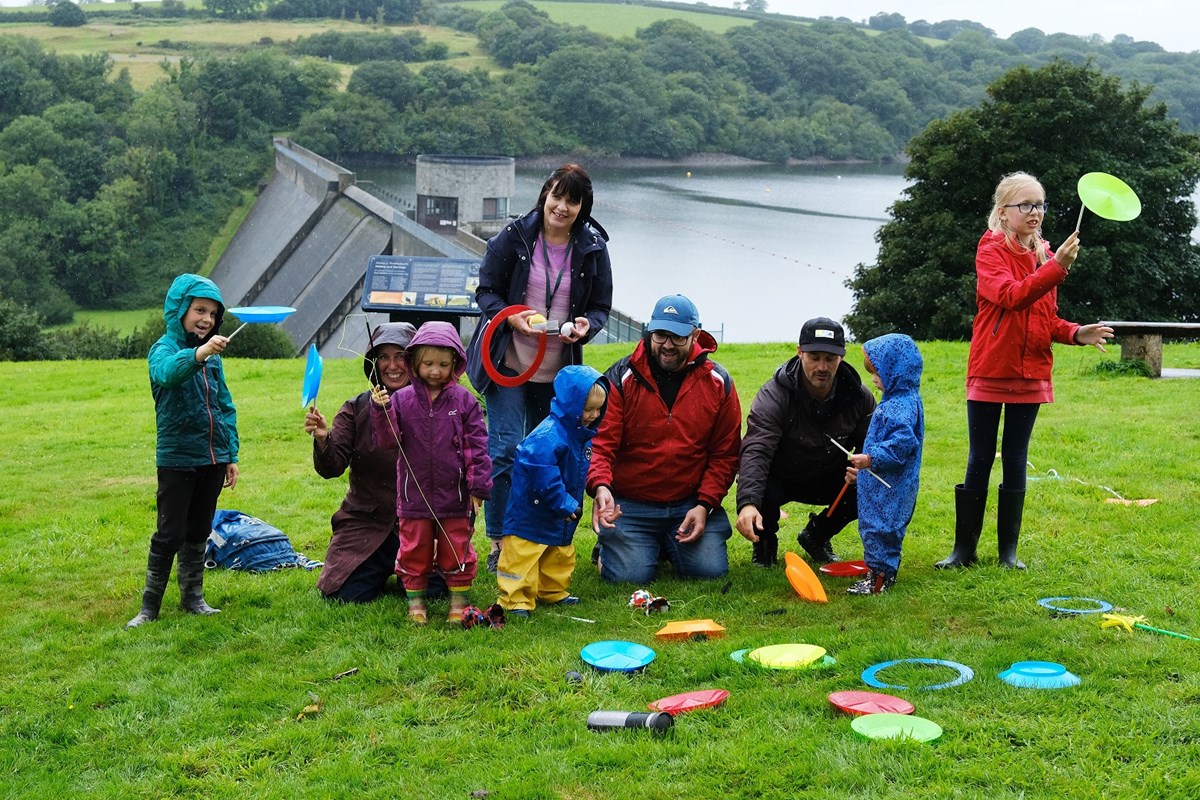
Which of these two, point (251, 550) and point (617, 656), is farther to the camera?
Result: point (251, 550)

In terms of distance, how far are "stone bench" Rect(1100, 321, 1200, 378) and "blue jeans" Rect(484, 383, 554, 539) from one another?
8279 millimetres

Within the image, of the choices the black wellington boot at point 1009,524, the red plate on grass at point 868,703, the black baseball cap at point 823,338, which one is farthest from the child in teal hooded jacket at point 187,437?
the black wellington boot at point 1009,524

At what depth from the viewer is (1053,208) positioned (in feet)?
86.0

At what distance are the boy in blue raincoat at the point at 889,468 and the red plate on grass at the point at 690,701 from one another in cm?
162

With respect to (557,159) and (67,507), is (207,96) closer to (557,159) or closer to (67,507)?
(557,159)

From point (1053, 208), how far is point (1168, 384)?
14918 mm

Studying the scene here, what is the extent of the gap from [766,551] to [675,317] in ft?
4.80

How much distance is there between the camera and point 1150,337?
13.1 m

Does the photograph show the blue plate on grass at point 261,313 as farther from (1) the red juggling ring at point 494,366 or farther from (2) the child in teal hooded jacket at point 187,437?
(1) the red juggling ring at point 494,366

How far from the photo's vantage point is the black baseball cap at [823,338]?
620 cm

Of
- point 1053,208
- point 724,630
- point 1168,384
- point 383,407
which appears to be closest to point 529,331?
point 383,407

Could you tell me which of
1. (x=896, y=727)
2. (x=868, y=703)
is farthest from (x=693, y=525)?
(x=896, y=727)

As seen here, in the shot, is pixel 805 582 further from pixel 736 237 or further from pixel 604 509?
pixel 736 237

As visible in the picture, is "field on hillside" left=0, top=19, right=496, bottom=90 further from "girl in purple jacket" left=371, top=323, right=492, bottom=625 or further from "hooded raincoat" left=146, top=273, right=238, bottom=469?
"girl in purple jacket" left=371, top=323, right=492, bottom=625
